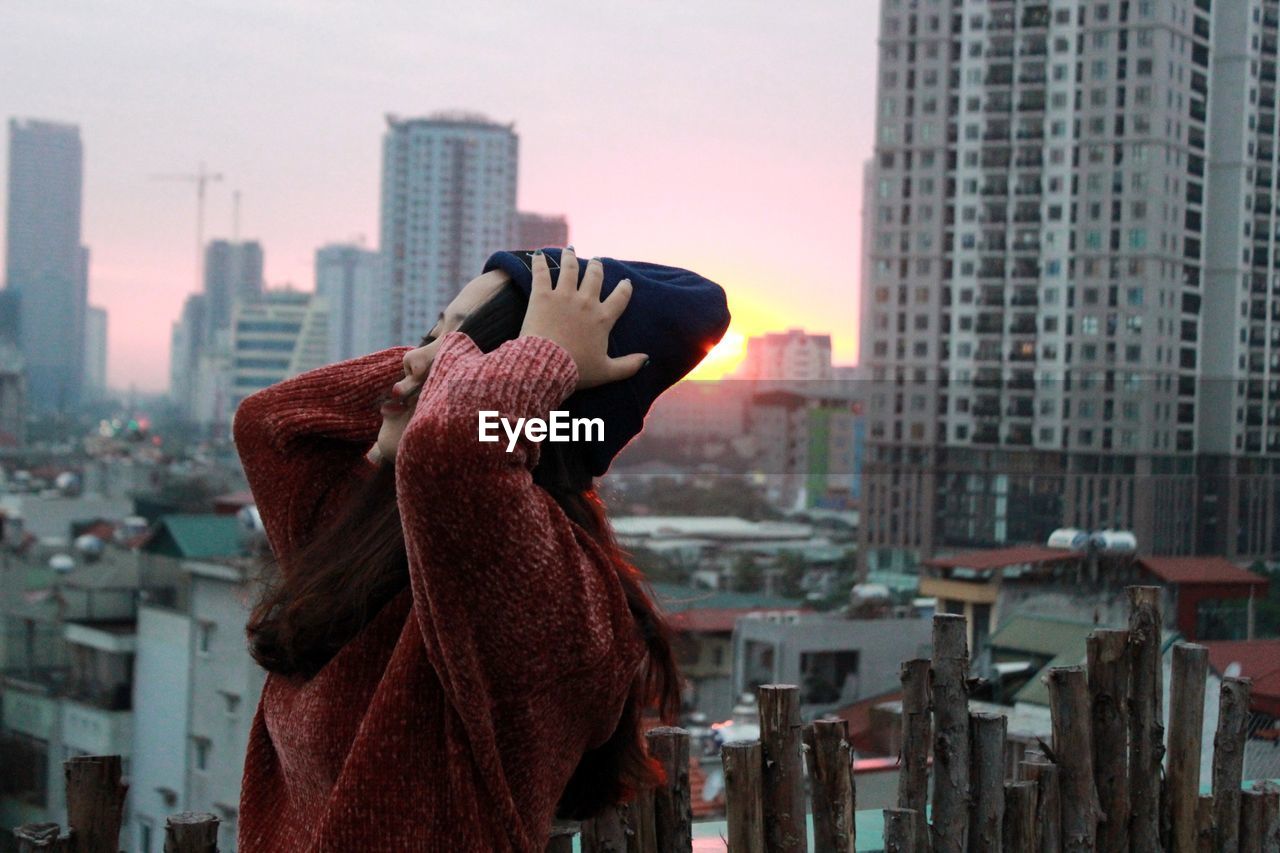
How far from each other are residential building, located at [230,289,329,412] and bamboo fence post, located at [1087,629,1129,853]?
4379 centimetres

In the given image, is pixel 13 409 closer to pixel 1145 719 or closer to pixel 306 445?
pixel 1145 719

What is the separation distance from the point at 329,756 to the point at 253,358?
46.6m

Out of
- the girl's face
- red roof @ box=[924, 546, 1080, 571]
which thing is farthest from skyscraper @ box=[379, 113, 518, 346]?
the girl's face

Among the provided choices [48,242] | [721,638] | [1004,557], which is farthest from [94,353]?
[1004,557]

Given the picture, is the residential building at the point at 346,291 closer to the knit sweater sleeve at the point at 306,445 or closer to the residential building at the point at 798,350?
the residential building at the point at 798,350

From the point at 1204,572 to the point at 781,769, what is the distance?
104 inches

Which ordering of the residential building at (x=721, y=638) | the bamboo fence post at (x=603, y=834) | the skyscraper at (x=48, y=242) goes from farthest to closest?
1. the skyscraper at (x=48, y=242)
2. the residential building at (x=721, y=638)
3. the bamboo fence post at (x=603, y=834)

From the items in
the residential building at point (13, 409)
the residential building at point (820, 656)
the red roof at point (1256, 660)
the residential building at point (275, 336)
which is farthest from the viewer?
the residential building at point (275, 336)

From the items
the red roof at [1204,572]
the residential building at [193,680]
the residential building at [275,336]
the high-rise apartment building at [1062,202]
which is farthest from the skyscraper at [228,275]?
the red roof at [1204,572]

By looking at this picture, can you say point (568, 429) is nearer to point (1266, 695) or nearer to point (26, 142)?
point (1266, 695)

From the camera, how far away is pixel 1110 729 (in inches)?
62.2

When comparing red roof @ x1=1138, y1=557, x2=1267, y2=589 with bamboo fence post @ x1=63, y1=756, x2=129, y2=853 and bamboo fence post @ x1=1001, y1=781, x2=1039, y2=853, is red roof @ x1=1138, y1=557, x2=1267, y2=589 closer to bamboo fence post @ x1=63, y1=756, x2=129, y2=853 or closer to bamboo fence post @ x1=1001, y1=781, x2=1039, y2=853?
bamboo fence post @ x1=1001, y1=781, x2=1039, y2=853

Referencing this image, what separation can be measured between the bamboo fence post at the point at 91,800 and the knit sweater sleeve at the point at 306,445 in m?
0.27

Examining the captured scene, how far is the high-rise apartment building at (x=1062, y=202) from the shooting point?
16672 millimetres
